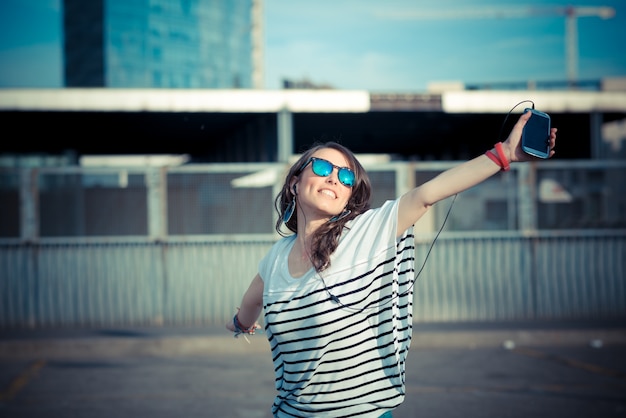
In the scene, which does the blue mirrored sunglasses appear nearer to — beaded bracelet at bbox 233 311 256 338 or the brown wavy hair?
the brown wavy hair

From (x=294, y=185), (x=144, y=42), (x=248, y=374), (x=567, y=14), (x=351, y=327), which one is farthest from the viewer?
(x=144, y=42)

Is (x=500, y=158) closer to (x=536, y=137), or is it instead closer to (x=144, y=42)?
(x=536, y=137)

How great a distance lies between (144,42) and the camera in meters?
140

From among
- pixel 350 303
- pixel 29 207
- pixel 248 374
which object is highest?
pixel 29 207

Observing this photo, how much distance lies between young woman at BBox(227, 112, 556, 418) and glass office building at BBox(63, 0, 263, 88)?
13501 cm

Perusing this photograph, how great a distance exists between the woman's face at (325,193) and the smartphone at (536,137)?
724 mm

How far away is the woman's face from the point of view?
3.04m

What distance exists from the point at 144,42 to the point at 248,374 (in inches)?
5432

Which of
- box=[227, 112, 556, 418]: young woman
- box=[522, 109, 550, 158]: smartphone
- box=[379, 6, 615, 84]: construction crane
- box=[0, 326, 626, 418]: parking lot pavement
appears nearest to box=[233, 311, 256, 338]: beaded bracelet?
box=[227, 112, 556, 418]: young woman

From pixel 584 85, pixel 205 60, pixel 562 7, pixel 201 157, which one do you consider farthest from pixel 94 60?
pixel 584 85

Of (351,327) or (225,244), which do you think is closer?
(351,327)

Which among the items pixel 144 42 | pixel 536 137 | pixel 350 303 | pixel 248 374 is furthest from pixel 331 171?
pixel 144 42

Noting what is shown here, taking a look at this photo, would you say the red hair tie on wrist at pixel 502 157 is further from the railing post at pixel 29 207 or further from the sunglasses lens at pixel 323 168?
the railing post at pixel 29 207

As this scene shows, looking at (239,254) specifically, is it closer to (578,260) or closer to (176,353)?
(176,353)
